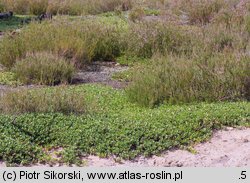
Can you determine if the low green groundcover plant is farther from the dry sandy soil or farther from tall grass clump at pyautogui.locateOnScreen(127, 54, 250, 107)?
tall grass clump at pyautogui.locateOnScreen(127, 54, 250, 107)

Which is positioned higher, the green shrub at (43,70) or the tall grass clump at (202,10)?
the tall grass clump at (202,10)

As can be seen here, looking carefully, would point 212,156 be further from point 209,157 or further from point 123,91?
point 123,91

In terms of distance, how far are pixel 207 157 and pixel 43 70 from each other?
437 centimetres

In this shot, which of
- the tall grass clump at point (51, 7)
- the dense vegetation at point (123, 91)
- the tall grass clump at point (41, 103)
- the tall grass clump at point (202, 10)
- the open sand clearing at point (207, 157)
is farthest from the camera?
the tall grass clump at point (51, 7)

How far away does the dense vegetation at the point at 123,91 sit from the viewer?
5.99 metres

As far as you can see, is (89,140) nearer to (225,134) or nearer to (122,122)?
(122,122)

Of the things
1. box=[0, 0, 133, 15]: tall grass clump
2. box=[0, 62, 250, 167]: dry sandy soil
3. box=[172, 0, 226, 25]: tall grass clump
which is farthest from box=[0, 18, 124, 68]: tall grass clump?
box=[0, 0, 133, 15]: tall grass clump

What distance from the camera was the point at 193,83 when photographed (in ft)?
25.8

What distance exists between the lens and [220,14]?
13.8 m

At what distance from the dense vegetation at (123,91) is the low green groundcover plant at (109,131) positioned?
0.01m

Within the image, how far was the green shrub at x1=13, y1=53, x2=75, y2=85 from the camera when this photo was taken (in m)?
9.24

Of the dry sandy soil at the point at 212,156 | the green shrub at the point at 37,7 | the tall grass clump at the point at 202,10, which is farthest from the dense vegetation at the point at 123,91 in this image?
the green shrub at the point at 37,7

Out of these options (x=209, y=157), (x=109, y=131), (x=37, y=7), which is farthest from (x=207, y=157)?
(x=37, y=7)

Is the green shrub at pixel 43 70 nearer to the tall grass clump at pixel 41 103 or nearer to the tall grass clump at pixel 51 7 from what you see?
the tall grass clump at pixel 41 103
